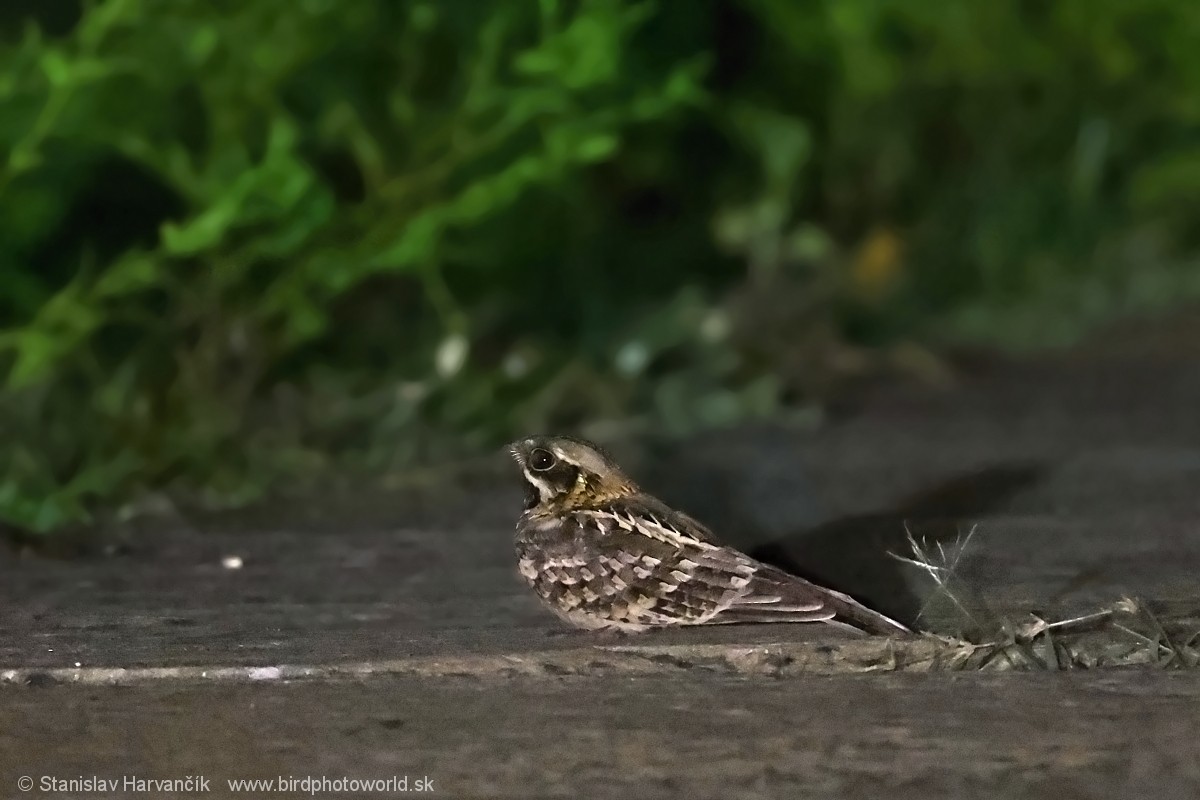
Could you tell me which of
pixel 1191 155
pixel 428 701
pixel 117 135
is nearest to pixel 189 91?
pixel 117 135

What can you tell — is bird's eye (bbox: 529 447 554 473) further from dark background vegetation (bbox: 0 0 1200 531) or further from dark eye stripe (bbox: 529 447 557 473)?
dark background vegetation (bbox: 0 0 1200 531)

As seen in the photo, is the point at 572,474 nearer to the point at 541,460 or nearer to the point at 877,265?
the point at 541,460

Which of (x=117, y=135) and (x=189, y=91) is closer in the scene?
(x=117, y=135)

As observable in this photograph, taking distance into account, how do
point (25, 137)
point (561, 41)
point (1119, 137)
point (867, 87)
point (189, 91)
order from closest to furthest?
1. point (25, 137)
2. point (561, 41)
3. point (189, 91)
4. point (867, 87)
5. point (1119, 137)

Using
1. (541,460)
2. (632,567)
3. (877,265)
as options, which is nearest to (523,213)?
(877,265)

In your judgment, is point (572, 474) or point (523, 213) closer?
point (572, 474)

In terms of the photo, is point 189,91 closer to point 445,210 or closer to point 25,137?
point 25,137

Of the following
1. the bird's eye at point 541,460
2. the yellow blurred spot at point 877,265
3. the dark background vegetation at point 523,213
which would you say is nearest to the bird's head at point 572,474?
the bird's eye at point 541,460
